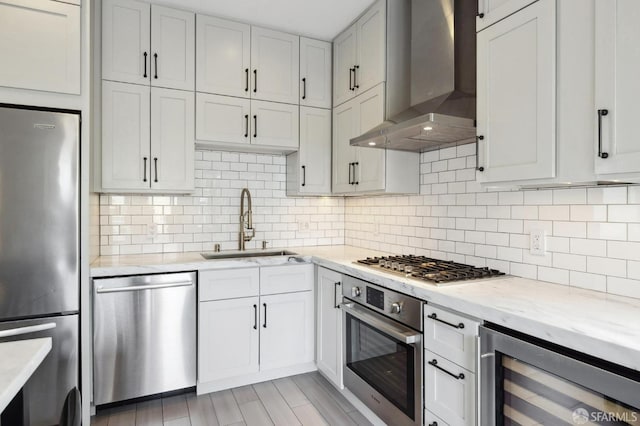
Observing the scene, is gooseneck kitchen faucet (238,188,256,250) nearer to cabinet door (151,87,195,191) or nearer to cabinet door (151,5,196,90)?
cabinet door (151,87,195,191)

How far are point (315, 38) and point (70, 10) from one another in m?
1.80

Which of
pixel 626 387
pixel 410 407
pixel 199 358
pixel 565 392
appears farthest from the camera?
pixel 199 358

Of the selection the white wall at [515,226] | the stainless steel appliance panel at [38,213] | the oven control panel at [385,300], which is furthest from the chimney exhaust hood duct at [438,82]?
the stainless steel appliance panel at [38,213]

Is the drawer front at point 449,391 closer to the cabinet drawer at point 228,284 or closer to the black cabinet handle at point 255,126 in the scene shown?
the cabinet drawer at point 228,284

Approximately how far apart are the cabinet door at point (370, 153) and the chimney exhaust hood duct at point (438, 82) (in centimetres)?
15

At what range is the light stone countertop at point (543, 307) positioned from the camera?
1.10 metres

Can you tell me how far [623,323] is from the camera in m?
1.23

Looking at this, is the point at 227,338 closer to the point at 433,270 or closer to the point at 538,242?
the point at 433,270

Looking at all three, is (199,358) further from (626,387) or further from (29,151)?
(626,387)

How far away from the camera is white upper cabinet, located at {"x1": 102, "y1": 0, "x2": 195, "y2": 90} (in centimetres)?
256

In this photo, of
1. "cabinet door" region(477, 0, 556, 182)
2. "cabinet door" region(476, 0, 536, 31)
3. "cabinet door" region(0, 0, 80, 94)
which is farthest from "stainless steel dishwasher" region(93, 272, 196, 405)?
"cabinet door" region(476, 0, 536, 31)

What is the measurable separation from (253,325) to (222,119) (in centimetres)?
159

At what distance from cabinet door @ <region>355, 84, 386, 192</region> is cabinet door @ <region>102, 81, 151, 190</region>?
1.55m

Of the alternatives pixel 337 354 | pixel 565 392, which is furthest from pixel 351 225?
pixel 565 392
